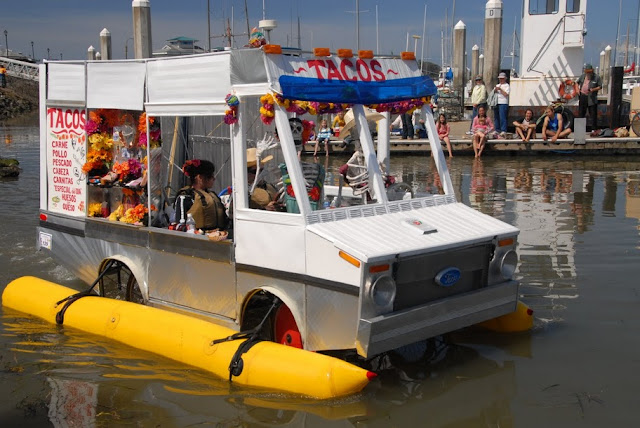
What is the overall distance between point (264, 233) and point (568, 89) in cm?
2052

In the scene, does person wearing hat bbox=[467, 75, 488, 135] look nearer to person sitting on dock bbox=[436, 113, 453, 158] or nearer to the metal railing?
person sitting on dock bbox=[436, 113, 453, 158]

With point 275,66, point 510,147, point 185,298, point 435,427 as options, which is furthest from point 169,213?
point 510,147

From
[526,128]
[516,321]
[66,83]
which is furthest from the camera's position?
[526,128]

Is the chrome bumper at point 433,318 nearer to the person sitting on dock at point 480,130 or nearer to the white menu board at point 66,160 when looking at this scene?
the white menu board at point 66,160

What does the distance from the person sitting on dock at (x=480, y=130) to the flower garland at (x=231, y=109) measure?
55.6 ft

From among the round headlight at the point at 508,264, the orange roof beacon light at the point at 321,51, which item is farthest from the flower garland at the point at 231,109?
the round headlight at the point at 508,264

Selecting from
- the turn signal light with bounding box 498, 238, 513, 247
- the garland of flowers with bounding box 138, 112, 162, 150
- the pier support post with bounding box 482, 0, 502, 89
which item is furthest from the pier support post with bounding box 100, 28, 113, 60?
the turn signal light with bounding box 498, 238, 513, 247

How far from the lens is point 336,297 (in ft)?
20.0

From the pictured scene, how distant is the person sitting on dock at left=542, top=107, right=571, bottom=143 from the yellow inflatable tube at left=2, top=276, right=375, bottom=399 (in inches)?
675

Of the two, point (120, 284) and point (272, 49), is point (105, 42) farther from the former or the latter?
point (272, 49)

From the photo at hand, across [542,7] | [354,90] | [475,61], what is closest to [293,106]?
[354,90]

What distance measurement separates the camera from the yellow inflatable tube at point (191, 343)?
6.00 metres

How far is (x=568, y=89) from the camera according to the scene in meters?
24.8

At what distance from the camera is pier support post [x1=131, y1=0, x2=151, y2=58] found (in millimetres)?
24578
